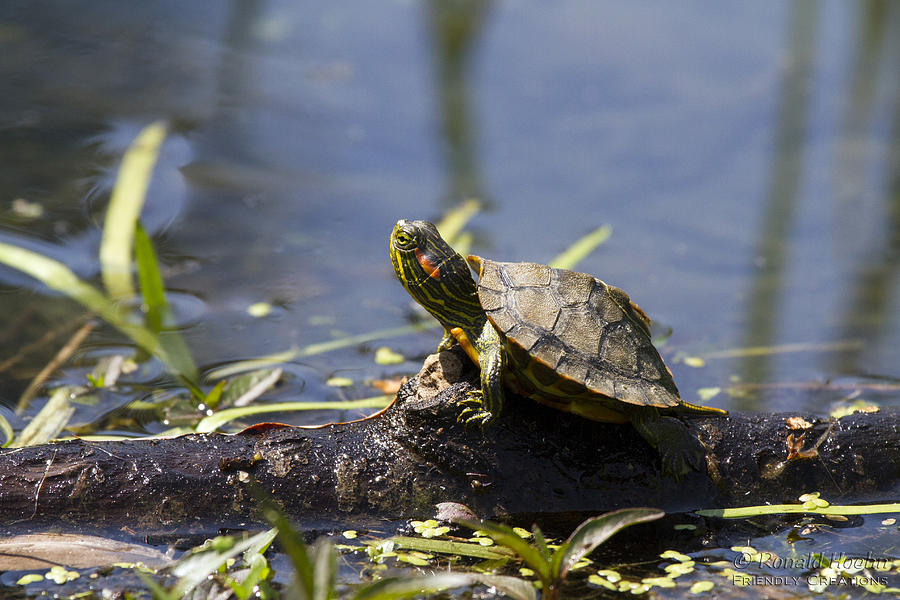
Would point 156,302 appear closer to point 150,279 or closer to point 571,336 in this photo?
point 150,279

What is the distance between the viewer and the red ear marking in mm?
3105

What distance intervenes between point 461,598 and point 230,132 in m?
5.43

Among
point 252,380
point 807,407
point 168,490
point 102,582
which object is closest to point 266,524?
point 168,490

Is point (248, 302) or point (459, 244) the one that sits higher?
point (459, 244)

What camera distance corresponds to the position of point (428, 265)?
3.13 meters

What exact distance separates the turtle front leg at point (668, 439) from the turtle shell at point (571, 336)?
9 centimetres

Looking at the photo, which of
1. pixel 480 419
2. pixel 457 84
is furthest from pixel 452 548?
pixel 457 84

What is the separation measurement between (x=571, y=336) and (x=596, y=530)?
2.31 feet

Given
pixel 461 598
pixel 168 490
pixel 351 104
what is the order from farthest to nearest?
pixel 351 104, pixel 168 490, pixel 461 598

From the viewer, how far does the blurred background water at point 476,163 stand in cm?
485

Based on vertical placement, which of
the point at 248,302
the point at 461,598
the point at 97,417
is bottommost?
the point at 461,598

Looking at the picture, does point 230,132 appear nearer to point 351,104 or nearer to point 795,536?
point 351,104

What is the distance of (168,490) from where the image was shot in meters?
2.67

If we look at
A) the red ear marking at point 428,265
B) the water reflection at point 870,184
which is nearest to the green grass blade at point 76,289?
the red ear marking at point 428,265
